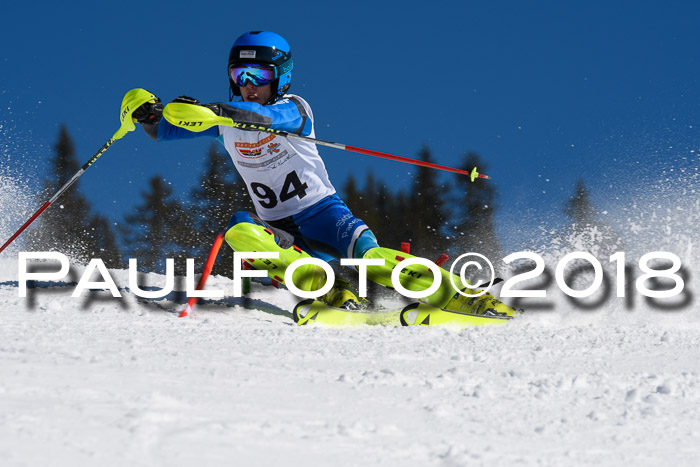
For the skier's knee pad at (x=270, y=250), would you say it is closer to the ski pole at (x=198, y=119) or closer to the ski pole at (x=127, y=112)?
the ski pole at (x=198, y=119)

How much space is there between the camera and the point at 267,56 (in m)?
4.28

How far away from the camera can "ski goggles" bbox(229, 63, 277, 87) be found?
4297 millimetres

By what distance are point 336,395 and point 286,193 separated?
2.65 meters

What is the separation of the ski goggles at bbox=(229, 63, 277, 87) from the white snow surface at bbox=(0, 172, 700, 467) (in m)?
1.60

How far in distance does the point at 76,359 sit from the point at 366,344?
1.30 meters

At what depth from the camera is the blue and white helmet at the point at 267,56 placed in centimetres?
428

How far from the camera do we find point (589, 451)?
1639mm

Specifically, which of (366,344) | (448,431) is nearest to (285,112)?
(366,344)

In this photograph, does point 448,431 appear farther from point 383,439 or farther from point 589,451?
point 589,451

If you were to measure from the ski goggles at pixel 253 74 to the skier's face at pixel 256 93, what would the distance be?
0.02 meters

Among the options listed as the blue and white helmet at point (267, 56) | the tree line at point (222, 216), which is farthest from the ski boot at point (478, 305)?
the tree line at point (222, 216)

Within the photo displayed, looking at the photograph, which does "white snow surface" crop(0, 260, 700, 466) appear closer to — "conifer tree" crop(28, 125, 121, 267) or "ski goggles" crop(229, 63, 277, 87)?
"ski goggles" crop(229, 63, 277, 87)

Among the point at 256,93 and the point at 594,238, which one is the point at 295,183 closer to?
the point at 256,93

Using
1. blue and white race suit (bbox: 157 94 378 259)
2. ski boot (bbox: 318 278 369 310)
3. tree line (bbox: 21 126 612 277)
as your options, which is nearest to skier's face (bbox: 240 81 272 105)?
blue and white race suit (bbox: 157 94 378 259)
